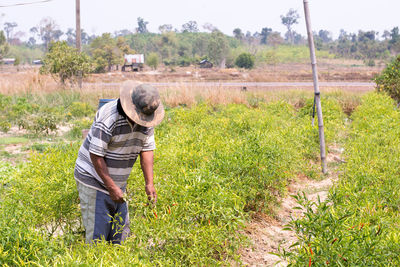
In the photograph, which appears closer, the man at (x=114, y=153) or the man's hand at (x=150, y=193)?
the man at (x=114, y=153)

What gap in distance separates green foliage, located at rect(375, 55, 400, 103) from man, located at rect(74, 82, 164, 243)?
12043mm

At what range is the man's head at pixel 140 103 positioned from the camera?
2867mm

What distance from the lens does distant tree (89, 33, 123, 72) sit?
43.8m

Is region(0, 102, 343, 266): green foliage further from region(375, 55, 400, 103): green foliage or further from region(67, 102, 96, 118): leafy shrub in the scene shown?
region(375, 55, 400, 103): green foliage

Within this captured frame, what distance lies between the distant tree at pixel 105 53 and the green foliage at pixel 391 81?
112 feet

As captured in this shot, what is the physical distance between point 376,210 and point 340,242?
119 cm

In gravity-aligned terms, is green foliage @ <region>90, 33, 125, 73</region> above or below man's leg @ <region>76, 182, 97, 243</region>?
above

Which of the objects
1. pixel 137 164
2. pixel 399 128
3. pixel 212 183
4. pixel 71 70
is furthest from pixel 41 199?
pixel 71 70

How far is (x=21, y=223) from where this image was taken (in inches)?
109

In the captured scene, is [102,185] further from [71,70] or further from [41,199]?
[71,70]

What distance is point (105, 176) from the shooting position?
2.97 m

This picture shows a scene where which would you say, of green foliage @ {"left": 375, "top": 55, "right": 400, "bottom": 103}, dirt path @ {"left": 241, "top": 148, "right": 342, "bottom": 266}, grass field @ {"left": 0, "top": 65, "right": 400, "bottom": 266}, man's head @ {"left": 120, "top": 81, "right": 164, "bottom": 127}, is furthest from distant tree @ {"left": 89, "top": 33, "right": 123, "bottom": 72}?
man's head @ {"left": 120, "top": 81, "right": 164, "bottom": 127}

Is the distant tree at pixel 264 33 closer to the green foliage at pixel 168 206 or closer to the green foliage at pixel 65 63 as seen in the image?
the green foliage at pixel 65 63

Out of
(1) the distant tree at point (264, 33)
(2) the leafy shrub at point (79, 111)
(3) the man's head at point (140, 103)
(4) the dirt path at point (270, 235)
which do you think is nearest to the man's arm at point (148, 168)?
(3) the man's head at point (140, 103)
